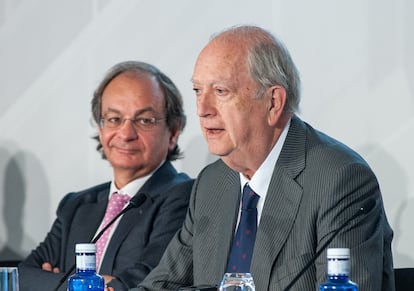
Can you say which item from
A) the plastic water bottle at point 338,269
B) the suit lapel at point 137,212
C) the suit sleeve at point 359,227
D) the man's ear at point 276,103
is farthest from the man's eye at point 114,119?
the plastic water bottle at point 338,269

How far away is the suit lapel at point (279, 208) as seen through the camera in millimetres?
3025

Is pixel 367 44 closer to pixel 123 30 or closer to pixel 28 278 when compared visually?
pixel 123 30

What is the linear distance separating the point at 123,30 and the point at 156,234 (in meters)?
1.22

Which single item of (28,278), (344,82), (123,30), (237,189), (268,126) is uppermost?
(123,30)

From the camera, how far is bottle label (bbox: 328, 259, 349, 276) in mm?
2221

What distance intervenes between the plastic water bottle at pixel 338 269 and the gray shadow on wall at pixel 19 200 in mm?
2983

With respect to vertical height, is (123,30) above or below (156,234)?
above

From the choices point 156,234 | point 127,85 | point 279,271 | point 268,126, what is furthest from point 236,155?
point 127,85

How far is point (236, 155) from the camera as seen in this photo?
10.4 feet

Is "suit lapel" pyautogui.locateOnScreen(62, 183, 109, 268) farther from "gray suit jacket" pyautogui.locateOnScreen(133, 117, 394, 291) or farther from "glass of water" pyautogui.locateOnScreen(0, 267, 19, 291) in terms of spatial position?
"glass of water" pyautogui.locateOnScreen(0, 267, 19, 291)

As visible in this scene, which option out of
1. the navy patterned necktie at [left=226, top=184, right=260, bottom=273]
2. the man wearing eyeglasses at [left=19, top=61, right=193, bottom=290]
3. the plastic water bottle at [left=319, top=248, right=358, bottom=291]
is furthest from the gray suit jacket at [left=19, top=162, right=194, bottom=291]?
the plastic water bottle at [left=319, top=248, right=358, bottom=291]

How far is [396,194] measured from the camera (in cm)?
393

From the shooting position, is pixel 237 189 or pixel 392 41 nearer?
pixel 237 189

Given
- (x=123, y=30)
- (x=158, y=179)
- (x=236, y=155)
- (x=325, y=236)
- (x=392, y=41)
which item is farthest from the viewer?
(x=123, y=30)
